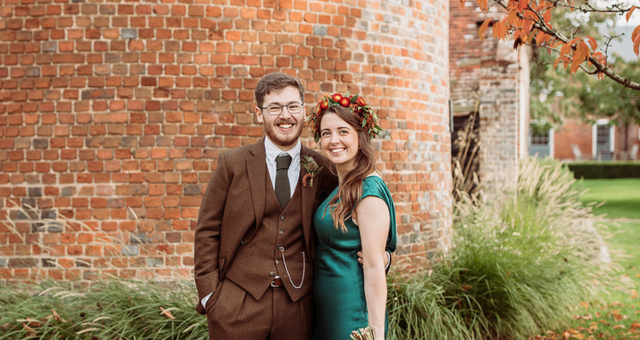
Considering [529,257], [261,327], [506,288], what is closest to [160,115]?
[261,327]

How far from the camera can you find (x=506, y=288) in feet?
15.4

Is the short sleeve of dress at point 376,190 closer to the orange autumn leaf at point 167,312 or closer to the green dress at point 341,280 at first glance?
the green dress at point 341,280

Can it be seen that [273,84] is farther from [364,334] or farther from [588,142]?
[588,142]

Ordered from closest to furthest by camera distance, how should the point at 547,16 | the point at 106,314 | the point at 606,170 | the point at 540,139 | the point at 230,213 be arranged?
1. the point at 230,213
2. the point at 547,16
3. the point at 106,314
4. the point at 606,170
5. the point at 540,139

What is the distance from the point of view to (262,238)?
8.91ft

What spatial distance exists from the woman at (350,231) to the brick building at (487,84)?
8.00 meters

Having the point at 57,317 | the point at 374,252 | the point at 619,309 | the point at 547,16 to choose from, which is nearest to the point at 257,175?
the point at 374,252

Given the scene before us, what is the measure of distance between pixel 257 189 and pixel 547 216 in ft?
17.0

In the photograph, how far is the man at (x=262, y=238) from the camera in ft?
8.66

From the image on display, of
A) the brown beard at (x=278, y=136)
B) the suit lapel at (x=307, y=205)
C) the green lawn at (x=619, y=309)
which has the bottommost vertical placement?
the green lawn at (x=619, y=309)

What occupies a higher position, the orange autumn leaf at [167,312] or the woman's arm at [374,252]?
the woman's arm at [374,252]

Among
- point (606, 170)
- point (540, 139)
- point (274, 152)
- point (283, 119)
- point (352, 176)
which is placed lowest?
point (606, 170)

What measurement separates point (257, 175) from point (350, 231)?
586 millimetres

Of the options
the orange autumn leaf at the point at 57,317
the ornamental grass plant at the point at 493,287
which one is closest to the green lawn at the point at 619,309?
the ornamental grass plant at the point at 493,287
